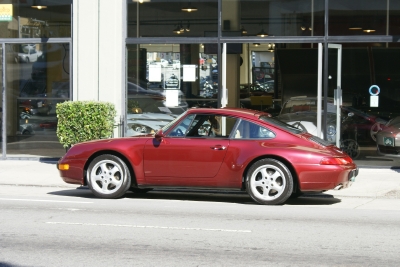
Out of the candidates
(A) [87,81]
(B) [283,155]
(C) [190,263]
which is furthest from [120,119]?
(C) [190,263]

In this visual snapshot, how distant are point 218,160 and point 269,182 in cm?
83

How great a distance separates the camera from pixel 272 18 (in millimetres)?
16188

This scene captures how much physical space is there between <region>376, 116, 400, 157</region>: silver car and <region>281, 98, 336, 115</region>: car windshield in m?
1.15

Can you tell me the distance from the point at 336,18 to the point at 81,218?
846cm

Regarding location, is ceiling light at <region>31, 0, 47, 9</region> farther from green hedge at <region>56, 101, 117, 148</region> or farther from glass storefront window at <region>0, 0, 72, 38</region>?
green hedge at <region>56, 101, 117, 148</region>

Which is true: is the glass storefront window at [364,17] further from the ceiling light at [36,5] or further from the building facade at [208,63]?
the ceiling light at [36,5]

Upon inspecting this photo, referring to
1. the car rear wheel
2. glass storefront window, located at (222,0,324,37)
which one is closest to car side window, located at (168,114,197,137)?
the car rear wheel

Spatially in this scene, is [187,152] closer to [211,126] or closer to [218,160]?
[218,160]

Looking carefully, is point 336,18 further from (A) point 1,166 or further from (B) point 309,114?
(A) point 1,166

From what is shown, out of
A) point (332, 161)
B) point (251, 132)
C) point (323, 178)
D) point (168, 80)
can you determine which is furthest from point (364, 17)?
point (323, 178)

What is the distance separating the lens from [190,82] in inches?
651

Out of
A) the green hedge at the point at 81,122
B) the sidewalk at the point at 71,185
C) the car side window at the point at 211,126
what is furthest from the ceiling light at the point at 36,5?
the car side window at the point at 211,126

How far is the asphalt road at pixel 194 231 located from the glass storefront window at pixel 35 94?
5.33 metres

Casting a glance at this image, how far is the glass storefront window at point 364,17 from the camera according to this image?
1568 cm
